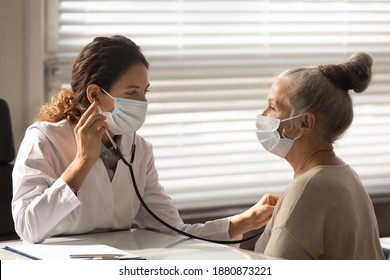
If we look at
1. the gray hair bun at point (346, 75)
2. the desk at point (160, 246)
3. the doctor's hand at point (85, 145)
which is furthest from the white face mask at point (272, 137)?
the doctor's hand at point (85, 145)

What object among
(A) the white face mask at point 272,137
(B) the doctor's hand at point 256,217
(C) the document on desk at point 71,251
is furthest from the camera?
(B) the doctor's hand at point 256,217

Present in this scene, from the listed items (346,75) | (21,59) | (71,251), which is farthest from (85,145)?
(21,59)

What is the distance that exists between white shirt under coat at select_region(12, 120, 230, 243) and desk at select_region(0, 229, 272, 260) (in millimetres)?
48

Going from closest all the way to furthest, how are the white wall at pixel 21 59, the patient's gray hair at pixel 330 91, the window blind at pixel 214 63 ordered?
the patient's gray hair at pixel 330 91, the white wall at pixel 21 59, the window blind at pixel 214 63

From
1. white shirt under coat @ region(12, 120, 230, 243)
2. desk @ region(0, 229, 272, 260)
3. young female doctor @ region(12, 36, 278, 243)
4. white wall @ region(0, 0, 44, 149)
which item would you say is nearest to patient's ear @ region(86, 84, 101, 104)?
young female doctor @ region(12, 36, 278, 243)

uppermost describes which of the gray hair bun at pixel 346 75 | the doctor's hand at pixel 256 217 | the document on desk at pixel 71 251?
the gray hair bun at pixel 346 75

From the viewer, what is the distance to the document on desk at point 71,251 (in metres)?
1.99

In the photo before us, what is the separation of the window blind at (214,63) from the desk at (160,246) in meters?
0.98

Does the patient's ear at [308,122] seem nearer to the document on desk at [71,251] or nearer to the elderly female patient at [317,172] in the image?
the elderly female patient at [317,172]

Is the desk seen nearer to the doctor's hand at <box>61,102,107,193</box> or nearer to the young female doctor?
the young female doctor

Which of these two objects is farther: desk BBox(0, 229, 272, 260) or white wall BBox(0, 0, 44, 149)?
white wall BBox(0, 0, 44, 149)

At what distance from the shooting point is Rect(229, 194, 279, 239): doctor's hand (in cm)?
254
